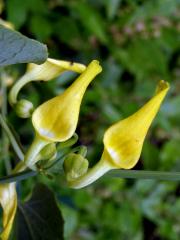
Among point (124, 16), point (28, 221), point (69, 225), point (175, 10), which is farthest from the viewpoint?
point (175, 10)

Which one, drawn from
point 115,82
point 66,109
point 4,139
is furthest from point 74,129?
point 115,82

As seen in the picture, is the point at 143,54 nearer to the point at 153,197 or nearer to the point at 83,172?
the point at 153,197

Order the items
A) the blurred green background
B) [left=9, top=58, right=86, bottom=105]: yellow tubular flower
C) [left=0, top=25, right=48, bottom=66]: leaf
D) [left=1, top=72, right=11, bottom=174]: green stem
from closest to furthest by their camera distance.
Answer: [left=0, top=25, right=48, bottom=66]: leaf → [left=9, top=58, right=86, bottom=105]: yellow tubular flower → [left=1, top=72, right=11, bottom=174]: green stem → the blurred green background

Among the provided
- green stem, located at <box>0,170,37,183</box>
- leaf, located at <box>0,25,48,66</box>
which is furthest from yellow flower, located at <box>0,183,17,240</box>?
leaf, located at <box>0,25,48,66</box>

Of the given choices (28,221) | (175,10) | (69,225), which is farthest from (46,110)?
(175,10)

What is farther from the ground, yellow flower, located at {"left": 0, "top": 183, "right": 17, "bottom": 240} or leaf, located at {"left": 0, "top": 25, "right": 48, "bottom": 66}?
leaf, located at {"left": 0, "top": 25, "right": 48, "bottom": 66}

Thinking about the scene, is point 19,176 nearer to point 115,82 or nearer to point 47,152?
point 47,152

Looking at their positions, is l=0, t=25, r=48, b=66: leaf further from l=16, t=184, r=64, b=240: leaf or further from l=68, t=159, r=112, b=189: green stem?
l=16, t=184, r=64, b=240: leaf
